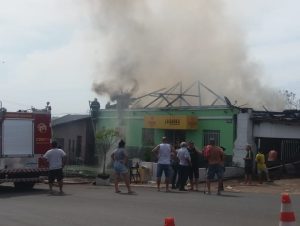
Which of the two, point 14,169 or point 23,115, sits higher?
point 23,115

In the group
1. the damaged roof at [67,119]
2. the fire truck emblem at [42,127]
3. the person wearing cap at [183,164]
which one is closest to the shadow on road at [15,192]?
the fire truck emblem at [42,127]

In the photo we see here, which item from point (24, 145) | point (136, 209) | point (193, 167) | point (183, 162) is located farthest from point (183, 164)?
point (136, 209)

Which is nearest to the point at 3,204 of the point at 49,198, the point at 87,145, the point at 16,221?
the point at 49,198

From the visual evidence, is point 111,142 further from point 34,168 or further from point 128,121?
point 34,168

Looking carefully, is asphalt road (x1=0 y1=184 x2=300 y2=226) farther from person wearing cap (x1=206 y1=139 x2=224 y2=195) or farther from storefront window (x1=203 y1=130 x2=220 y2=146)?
storefront window (x1=203 y1=130 x2=220 y2=146)

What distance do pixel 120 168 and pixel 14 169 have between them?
3216mm

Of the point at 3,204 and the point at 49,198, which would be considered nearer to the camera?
the point at 3,204

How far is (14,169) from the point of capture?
17.5 metres

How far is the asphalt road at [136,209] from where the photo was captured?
418 inches

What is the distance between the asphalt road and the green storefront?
38.7 feet

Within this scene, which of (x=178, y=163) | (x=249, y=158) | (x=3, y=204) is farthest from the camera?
(x=249, y=158)

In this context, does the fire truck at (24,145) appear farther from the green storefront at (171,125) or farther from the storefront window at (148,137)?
the storefront window at (148,137)

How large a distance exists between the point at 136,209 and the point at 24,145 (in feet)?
21.4

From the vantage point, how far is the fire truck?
56.9 feet
